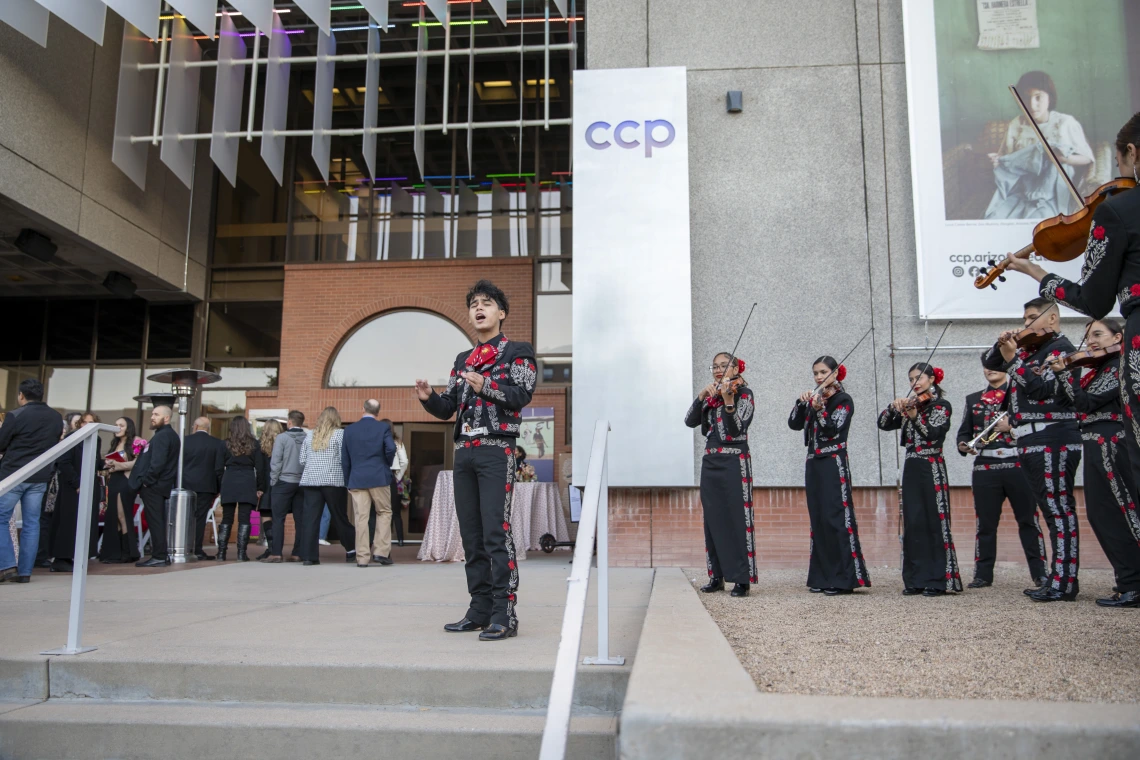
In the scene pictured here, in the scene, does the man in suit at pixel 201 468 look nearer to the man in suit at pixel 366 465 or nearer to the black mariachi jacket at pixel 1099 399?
the man in suit at pixel 366 465

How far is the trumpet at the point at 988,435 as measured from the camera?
20.5 feet

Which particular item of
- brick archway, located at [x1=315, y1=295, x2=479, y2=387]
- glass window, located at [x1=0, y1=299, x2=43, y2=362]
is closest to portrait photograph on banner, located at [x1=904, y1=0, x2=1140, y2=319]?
brick archway, located at [x1=315, y1=295, x2=479, y2=387]

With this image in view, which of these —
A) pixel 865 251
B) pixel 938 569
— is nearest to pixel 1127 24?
pixel 865 251

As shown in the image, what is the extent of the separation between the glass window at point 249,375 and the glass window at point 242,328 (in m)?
0.21

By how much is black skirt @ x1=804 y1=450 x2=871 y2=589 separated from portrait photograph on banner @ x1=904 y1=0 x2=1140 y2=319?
2.72m

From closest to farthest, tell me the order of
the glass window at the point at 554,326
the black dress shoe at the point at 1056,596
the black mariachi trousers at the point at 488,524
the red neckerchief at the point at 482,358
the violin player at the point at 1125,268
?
the violin player at the point at 1125,268, the black mariachi trousers at the point at 488,524, the red neckerchief at the point at 482,358, the black dress shoe at the point at 1056,596, the glass window at the point at 554,326

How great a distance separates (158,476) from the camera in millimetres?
8883

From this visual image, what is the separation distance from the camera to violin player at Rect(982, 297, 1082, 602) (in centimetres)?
533

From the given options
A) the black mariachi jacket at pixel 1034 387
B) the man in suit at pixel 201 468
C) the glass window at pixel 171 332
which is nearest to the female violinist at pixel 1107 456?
the black mariachi jacket at pixel 1034 387

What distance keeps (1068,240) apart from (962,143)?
507 centimetres

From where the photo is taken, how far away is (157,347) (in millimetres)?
16109

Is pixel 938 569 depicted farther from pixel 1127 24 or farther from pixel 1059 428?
pixel 1127 24

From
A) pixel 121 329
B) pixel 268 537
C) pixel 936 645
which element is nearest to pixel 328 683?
pixel 936 645

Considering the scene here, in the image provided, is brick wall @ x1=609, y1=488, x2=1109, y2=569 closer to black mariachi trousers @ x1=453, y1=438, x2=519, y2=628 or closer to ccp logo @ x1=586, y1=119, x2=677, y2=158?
ccp logo @ x1=586, y1=119, x2=677, y2=158
